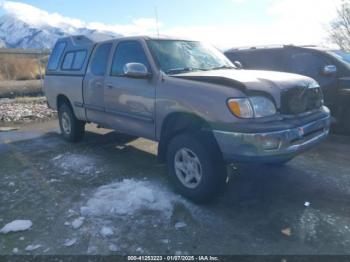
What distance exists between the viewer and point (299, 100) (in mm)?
3568

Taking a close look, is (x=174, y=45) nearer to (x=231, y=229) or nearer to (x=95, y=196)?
(x=95, y=196)

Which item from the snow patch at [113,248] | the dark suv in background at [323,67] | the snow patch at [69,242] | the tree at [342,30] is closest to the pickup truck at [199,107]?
the snow patch at [113,248]

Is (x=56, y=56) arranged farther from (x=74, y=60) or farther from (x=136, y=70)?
(x=136, y=70)

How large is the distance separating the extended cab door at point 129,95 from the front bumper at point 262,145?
4.00 ft

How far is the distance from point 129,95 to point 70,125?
2.51 metres

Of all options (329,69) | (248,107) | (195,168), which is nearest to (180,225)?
(195,168)

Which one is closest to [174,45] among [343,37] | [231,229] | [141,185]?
[141,185]

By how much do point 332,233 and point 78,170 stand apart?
3591 mm

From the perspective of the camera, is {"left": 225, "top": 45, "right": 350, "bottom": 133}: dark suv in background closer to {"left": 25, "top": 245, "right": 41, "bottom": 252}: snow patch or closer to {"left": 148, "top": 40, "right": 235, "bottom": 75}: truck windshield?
{"left": 148, "top": 40, "right": 235, "bottom": 75}: truck windshield

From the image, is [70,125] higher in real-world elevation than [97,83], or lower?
lower

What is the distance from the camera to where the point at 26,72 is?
19031mm

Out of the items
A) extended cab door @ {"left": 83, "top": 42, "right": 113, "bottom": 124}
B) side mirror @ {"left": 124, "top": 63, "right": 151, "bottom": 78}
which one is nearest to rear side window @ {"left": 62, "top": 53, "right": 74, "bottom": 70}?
extended cab door @ {"left": 83, "top": 42, "right": 113, "bottom": 124}

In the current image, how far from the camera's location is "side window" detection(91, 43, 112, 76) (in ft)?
16.9

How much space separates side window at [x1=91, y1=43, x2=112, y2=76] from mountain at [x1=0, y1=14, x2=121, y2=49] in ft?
438
